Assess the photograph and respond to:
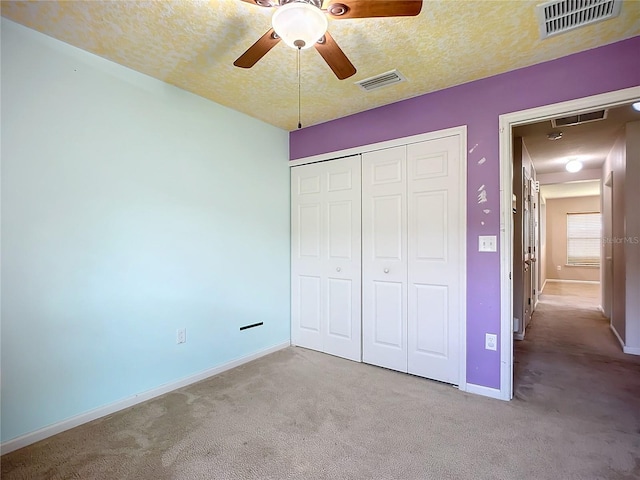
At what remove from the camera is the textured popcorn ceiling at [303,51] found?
1808 mm

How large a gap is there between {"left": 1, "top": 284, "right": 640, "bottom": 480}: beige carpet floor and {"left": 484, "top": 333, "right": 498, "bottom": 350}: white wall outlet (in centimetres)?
39

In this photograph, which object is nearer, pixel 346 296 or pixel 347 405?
pixel 347 405

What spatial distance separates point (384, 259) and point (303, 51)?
1.86 meters

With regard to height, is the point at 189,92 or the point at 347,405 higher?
the point at 189,92

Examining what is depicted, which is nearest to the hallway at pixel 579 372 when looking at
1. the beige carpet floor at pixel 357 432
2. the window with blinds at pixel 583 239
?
the beige carpet floor at pixel 357 432

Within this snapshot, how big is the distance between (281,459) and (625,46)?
327 cm

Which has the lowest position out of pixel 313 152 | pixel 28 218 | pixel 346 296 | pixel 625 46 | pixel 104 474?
pixel 104 474

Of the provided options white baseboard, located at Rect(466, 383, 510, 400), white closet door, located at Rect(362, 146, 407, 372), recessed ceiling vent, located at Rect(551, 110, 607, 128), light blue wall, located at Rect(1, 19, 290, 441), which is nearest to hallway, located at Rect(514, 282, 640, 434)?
white baseboard, located at Rect(466, 383, 510, 400)

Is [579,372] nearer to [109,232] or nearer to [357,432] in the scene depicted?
[357,432]

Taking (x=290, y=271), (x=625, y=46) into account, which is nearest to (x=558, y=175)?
(x=625, y=46)

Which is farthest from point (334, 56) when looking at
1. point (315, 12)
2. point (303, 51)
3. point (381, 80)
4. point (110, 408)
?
point (110, 408)

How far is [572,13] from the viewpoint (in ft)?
5.96

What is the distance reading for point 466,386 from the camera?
8.61ft

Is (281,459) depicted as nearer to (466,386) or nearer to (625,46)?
(466,386)
